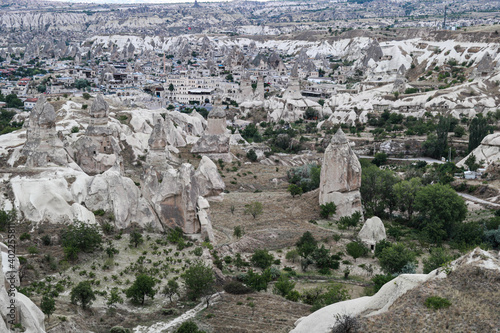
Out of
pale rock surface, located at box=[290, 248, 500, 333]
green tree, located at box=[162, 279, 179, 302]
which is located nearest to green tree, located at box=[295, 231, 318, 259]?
green tree, located at box=[162, 279, 179, 302]

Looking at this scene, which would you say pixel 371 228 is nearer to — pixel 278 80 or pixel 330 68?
pixel 278 80

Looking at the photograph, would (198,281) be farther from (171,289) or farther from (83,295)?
(83,295)

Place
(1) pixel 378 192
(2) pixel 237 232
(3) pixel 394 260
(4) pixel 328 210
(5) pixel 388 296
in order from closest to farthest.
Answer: (5) pixel 388 296
(3) pixel 394 260
(2) pixel 237 232
(4) pixel 328 210
(1) pixel 378 192

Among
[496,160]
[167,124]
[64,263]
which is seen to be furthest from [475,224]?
[167,124]

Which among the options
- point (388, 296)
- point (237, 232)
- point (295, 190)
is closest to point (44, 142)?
point (237, 232)

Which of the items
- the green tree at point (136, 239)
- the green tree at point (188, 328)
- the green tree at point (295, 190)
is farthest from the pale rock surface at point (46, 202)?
the green tree at point (295, 190)
